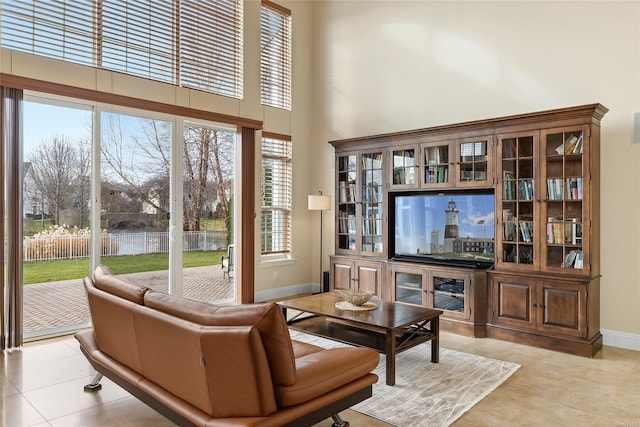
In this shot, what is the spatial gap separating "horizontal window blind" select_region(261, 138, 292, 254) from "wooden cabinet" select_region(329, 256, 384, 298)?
0.99m

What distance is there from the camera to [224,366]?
6.40ft

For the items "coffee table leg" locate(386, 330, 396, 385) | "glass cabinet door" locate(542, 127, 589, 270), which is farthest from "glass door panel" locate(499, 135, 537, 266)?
"coffee table leg" locate(386, 330, 396, 385)

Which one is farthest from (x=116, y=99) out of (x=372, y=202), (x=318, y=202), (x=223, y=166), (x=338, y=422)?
(x=338, y=422)

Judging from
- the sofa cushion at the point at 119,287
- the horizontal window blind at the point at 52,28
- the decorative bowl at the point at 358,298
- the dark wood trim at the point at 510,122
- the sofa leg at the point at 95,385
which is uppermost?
the horizontal window blind at the point at 52,28

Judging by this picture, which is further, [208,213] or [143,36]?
[208,213]

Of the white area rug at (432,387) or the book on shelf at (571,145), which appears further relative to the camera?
the book on shelf at (571,145)

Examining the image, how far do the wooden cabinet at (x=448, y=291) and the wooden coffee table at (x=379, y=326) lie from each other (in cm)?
96

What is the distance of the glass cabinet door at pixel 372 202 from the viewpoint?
18.7 ft

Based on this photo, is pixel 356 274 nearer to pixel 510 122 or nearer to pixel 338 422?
pixel 510 122

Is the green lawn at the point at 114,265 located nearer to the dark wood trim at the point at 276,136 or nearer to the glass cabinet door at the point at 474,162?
the dark wood trim at the point at 276,136

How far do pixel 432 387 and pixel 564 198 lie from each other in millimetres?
2288

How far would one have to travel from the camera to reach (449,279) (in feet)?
15.9

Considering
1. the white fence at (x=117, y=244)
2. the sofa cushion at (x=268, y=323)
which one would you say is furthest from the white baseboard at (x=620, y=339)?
the white fence at (x=117, y=244)

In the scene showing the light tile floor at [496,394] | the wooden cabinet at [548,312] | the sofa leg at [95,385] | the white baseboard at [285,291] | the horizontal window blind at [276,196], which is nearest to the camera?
the light tile floor at [496,394]
